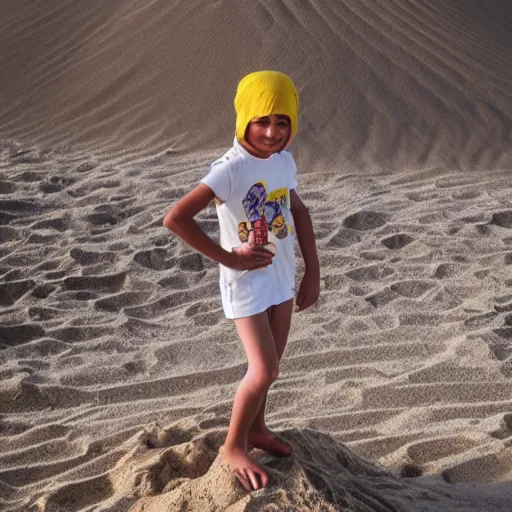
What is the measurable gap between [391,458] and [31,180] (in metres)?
4.91

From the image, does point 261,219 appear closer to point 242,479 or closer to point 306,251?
point 306,251

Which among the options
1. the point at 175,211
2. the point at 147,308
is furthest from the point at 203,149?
the point at 175,211

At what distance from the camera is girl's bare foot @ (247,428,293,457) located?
9.78 ft

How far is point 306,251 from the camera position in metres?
3.08

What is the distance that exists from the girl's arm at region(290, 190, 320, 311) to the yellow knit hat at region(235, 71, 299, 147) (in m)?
0.33

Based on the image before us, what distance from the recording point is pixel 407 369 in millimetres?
4484

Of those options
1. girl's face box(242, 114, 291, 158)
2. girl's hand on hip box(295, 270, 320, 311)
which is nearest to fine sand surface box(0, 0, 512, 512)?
girl's hand on hip box(295, 270, 320, 311)

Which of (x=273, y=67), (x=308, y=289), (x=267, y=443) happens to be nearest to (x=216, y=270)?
(x=308, y=289)

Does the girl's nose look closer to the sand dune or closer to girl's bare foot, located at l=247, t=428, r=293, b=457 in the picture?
girl's bare foot, located at l=247, t=428, r=293, b=457

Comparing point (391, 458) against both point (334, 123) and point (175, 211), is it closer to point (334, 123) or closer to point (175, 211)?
point (175, 211)

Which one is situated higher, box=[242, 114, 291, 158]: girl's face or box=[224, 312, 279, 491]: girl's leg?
box=[242, 114, 291, 158]: girl's face

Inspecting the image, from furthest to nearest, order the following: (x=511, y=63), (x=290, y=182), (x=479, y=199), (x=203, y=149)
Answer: (x=511, y=63) < (x=203, y=149) < (x=479, y=199) < (x=290, y=182)

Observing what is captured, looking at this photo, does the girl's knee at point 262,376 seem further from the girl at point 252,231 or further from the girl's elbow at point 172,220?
the girl's elbow at point 172,220

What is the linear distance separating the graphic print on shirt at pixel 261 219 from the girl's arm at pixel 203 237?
47 mm
